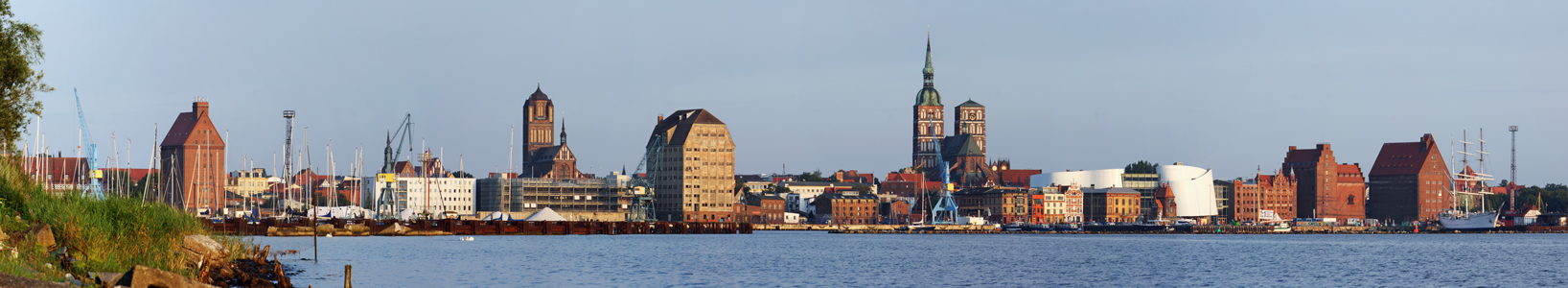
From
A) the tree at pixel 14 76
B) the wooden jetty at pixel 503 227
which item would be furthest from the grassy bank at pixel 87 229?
the wooden jetty at pixel 503 227

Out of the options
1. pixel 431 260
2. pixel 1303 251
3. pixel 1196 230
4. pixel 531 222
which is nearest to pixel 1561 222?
pixel 1196 230

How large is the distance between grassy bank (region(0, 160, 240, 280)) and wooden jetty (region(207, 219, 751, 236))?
6770cm

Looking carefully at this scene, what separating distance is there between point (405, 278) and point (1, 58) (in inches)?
696

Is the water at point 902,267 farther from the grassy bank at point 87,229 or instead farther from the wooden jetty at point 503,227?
the wooden jetty at point 503,227

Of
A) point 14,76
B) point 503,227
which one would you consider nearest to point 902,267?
point 14,76

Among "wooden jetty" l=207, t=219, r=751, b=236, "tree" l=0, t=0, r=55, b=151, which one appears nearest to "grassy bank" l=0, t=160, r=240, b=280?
"tree" l=0, t=0, r=55, b=151

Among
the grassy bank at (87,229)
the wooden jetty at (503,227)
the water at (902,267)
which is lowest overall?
the water at (902,267)

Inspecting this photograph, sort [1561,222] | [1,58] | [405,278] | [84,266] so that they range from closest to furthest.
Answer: [84,266] < [1,58] < [405,278] < [1561,222]

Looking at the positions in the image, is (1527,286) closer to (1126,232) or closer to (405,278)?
(405,278)

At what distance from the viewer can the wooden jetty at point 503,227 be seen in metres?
114

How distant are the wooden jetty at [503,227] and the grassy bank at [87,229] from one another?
67704mm

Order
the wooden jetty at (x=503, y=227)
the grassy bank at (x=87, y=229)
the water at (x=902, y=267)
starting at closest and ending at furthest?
the grassy bank at (x=87, y=229)
the water at (x=902, y=267)
the wooden jetty at (x=503, y=227)

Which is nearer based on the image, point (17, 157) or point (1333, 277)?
point (17, 157)

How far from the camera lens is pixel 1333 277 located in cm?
5916
